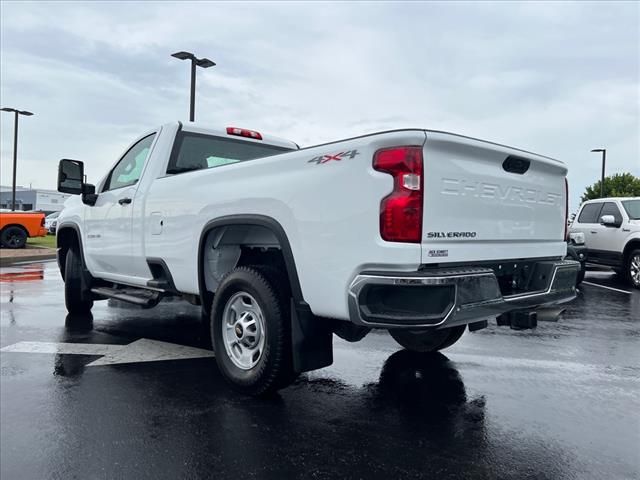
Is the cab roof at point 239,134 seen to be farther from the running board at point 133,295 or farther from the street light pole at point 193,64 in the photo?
the street light pole at point 193,64

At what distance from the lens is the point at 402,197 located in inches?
115

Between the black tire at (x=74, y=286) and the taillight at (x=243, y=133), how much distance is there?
259 cm

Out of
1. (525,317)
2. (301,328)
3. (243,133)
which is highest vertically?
A: (243,133)

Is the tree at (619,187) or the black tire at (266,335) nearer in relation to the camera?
the black tire at (266,335)

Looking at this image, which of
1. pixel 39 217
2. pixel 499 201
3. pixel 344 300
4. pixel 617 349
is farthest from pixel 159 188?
pixel 39 217

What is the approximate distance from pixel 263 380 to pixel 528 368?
2.42 metres

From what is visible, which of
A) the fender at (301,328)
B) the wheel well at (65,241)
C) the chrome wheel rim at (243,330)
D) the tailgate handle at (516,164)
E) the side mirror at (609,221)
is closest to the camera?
the fender at (301,328)

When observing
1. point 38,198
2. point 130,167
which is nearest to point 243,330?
point 130,167

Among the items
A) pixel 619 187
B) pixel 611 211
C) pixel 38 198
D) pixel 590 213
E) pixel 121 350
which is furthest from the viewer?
pixel 38 198

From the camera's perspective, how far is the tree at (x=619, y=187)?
50.8 m

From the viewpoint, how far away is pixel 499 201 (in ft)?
11.4

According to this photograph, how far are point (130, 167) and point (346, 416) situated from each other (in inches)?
143

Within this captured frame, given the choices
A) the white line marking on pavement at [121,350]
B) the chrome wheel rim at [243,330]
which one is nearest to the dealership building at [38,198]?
the white line marking on pavement at [121,350]

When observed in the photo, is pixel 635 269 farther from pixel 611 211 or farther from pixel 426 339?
pixel 426 339
